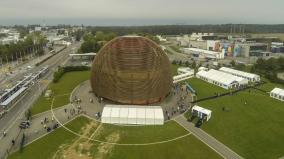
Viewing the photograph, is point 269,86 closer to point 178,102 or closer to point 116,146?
point 178,102

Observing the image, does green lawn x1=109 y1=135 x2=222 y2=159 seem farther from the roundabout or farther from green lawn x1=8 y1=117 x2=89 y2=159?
green lawn x1=8 y1=117 x2=89 y2=159

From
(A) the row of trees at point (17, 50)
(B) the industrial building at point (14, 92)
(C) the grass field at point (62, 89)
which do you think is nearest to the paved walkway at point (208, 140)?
(C) the grass field at point (62, 89)

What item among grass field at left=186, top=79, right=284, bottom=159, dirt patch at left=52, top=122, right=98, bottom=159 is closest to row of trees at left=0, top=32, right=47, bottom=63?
dirt patch at left=52, top=122, right=98, bottom=159

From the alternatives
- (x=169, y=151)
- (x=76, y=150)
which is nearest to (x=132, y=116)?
(x=169, y=151)

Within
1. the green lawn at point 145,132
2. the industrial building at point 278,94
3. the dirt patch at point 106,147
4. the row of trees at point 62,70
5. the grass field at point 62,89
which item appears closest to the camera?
the dirt patch at point 106,147

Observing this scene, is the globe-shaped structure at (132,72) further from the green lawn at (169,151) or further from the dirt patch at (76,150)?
the green lawn at (169,151)
